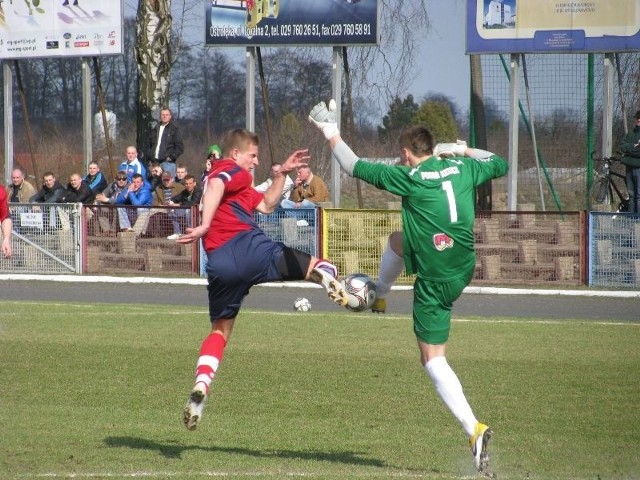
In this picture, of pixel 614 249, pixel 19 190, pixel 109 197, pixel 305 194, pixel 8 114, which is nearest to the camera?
pixel 614 249

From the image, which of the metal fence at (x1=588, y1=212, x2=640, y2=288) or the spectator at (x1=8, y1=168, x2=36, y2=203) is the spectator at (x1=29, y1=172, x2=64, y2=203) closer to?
the spectator at (x1=8, y1=168, x2=36, y2=203)

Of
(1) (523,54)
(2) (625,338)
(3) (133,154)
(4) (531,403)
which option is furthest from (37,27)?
(4) (531,403)

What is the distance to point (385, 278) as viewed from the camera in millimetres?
8406

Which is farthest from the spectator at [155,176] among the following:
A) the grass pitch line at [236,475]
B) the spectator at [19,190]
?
the grass pitch line at [236,475]

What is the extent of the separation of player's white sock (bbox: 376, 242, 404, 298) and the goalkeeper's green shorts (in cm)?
58

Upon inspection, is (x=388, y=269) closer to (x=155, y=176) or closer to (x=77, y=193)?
(x=155, y=176)

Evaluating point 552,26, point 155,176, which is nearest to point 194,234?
point 155,176

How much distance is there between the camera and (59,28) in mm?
31125

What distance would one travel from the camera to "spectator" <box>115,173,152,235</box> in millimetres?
23831

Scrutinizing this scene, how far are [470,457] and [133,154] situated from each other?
17872mm

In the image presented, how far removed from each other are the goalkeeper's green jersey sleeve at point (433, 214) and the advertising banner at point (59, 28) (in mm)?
23950

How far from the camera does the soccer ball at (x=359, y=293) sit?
8.30 meters

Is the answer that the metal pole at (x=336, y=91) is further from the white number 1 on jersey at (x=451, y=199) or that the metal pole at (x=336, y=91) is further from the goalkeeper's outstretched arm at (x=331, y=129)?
the white number 1 on jersey at (x=451, y=199)

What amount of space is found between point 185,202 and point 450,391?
54.7ft
